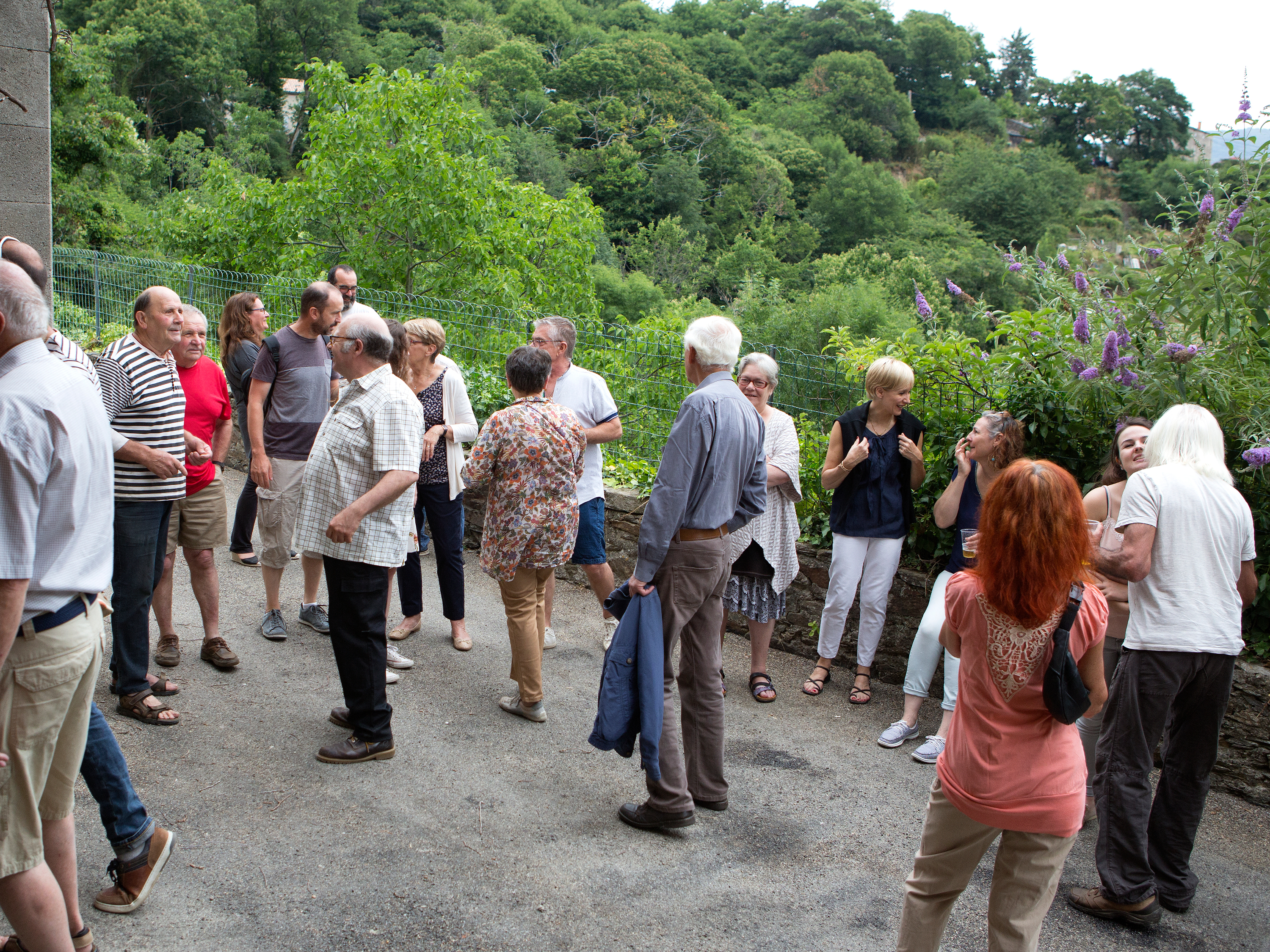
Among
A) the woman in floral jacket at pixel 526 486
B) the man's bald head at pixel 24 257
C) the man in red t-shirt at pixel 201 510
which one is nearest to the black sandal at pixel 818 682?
the woman in floral jacket at pixel 526 486

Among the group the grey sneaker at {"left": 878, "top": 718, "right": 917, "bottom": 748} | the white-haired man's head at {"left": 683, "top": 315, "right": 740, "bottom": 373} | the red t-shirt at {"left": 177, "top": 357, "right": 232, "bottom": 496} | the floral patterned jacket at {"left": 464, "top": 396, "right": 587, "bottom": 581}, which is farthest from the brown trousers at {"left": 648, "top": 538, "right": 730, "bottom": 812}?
the red t-shirt at {"left": 177, "top": 357, "right": 232, "bottom": 496}

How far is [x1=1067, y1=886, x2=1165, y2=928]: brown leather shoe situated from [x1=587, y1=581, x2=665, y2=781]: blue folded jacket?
1565 mm

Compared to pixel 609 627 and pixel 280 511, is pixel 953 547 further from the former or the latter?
pixel 280 511

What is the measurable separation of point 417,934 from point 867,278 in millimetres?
59034

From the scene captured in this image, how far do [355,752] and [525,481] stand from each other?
135 cm

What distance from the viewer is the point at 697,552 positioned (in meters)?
3.61

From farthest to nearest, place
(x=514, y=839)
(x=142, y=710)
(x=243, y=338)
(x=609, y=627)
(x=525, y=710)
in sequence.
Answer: (x=243, y=338) → (x=609, y=627) → (x=525, y=710) → (x=142, y=710) → (x=514, y=839)

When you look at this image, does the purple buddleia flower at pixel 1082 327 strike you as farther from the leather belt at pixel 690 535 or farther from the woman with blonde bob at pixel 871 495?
the leather belt at pixel 690 535

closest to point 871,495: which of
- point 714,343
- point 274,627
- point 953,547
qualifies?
point 953,547

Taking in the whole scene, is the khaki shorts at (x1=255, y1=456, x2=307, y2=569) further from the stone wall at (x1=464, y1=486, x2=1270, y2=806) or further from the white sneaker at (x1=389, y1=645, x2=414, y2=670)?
the stone wall at (x1=464, y1=486, x2=1270, y2=806)

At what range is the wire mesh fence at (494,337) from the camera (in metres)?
5.88

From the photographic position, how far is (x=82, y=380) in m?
2.33

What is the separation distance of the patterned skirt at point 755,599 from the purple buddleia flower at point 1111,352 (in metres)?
1.96

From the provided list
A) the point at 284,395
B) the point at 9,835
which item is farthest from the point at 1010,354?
the point at 9,835
